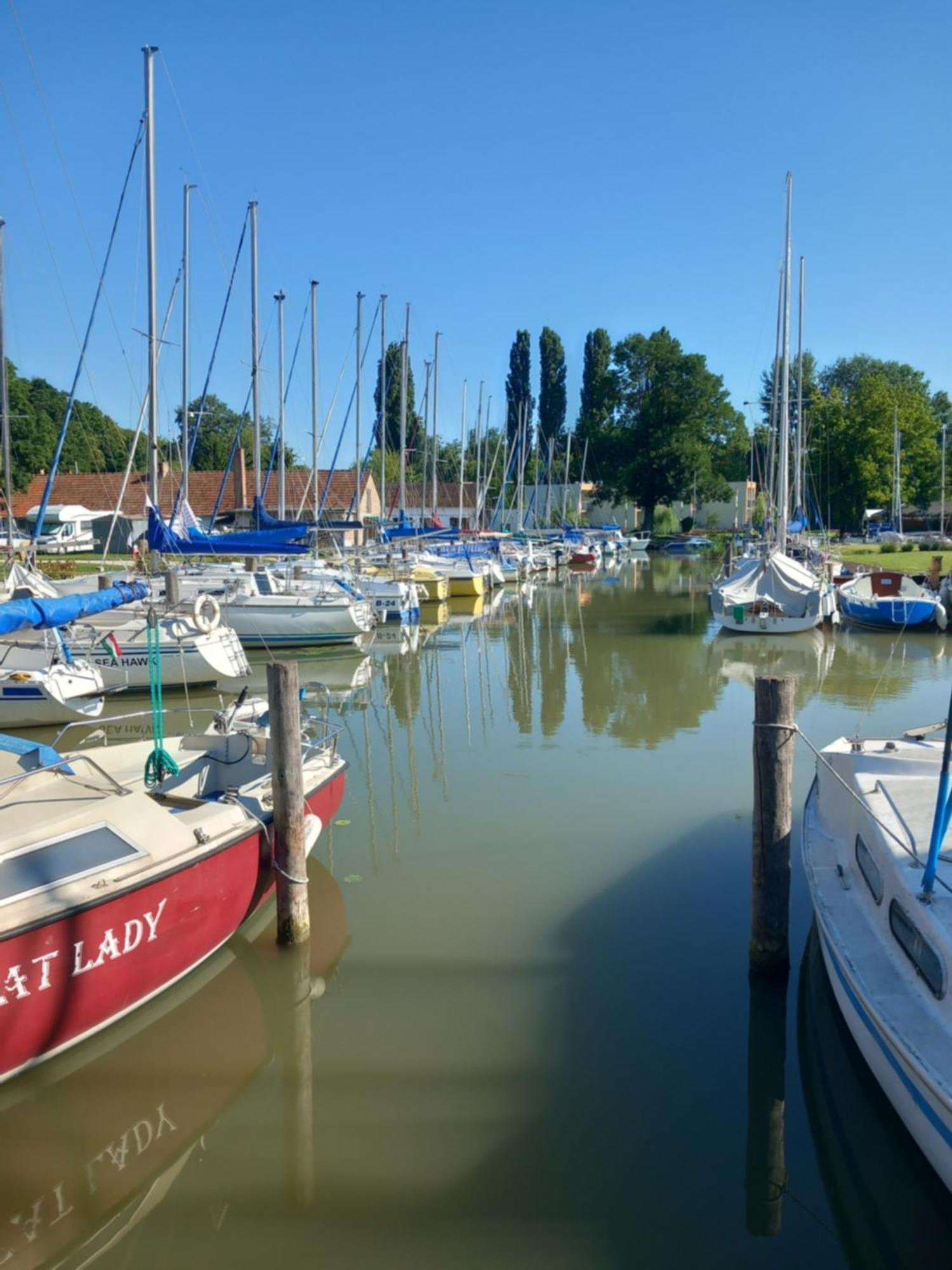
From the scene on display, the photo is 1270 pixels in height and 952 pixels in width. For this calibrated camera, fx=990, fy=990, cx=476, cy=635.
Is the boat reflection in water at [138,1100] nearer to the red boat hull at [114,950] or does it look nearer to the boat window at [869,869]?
the red boat hull at [114,950]

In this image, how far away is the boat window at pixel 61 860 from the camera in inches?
247

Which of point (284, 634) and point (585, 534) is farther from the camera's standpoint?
point (585, 534)

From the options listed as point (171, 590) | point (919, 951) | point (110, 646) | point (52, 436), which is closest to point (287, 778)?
point (919, 951)

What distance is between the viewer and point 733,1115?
612 centimetres

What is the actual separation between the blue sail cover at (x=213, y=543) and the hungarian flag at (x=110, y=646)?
248 centimetres

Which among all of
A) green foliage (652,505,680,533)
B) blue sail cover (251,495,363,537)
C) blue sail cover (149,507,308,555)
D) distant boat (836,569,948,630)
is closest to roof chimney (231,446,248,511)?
blue sail cover (251,495,363,537)

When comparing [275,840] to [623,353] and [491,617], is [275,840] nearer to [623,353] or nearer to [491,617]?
[491,617]

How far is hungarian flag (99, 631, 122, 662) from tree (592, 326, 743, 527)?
62401 millimetres

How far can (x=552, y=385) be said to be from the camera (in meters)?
94.5

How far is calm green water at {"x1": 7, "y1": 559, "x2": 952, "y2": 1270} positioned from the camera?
524 cm

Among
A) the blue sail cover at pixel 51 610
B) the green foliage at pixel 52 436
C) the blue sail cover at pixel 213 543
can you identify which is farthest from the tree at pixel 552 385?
the blue sail cover at pixel 51 610

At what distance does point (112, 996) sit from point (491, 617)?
25891 mm

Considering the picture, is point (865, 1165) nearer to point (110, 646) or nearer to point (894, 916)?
point (894, 916)

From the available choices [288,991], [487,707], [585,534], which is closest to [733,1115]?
[288,991]
